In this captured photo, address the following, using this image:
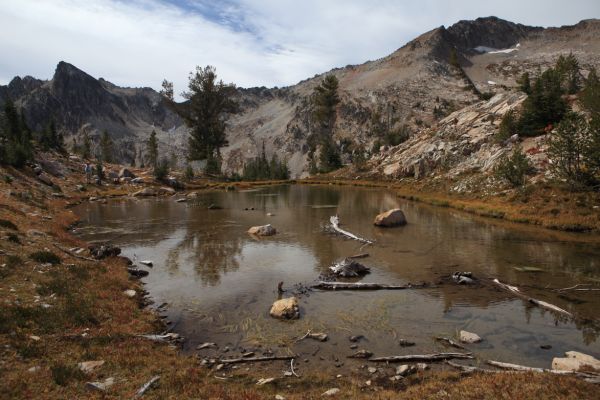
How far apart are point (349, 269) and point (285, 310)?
722 cm

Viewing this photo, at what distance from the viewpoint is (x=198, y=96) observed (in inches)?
4397

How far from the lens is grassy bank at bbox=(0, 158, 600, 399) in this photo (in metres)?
9.60

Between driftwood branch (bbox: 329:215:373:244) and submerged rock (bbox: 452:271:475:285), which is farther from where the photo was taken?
driftwood branch (bbox: 329:215:373:244)

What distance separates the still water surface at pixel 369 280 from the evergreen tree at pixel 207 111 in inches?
2908

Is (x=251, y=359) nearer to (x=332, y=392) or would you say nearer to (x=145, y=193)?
(x=332, y=392)

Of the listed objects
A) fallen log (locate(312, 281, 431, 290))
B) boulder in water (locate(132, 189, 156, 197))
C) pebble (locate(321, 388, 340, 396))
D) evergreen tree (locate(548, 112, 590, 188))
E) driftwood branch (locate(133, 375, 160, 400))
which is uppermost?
evergreen tree (locate(548, 112, 590, 188))

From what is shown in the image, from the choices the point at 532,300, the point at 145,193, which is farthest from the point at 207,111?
the point at 532,300

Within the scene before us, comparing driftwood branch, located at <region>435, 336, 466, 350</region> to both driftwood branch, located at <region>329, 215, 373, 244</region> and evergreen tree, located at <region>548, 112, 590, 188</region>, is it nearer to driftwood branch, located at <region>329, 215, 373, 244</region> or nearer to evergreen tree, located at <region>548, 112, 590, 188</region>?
driftwood branch, located at <region>329, 215, 373, 244</region>

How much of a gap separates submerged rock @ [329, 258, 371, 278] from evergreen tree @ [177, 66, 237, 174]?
300 ft

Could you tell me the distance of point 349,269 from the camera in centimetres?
2303

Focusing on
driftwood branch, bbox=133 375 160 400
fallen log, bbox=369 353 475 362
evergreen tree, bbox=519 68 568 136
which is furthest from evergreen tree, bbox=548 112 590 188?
driftwood branch, bbox=133 375 160 400

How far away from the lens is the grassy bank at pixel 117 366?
960 centimetres

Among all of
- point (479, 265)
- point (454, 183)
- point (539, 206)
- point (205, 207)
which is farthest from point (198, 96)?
point (479, 265)

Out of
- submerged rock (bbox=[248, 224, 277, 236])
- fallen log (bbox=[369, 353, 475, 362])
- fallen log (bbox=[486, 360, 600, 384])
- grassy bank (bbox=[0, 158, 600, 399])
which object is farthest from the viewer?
submerged rock (bbox=[248, 224, 277, 236])
